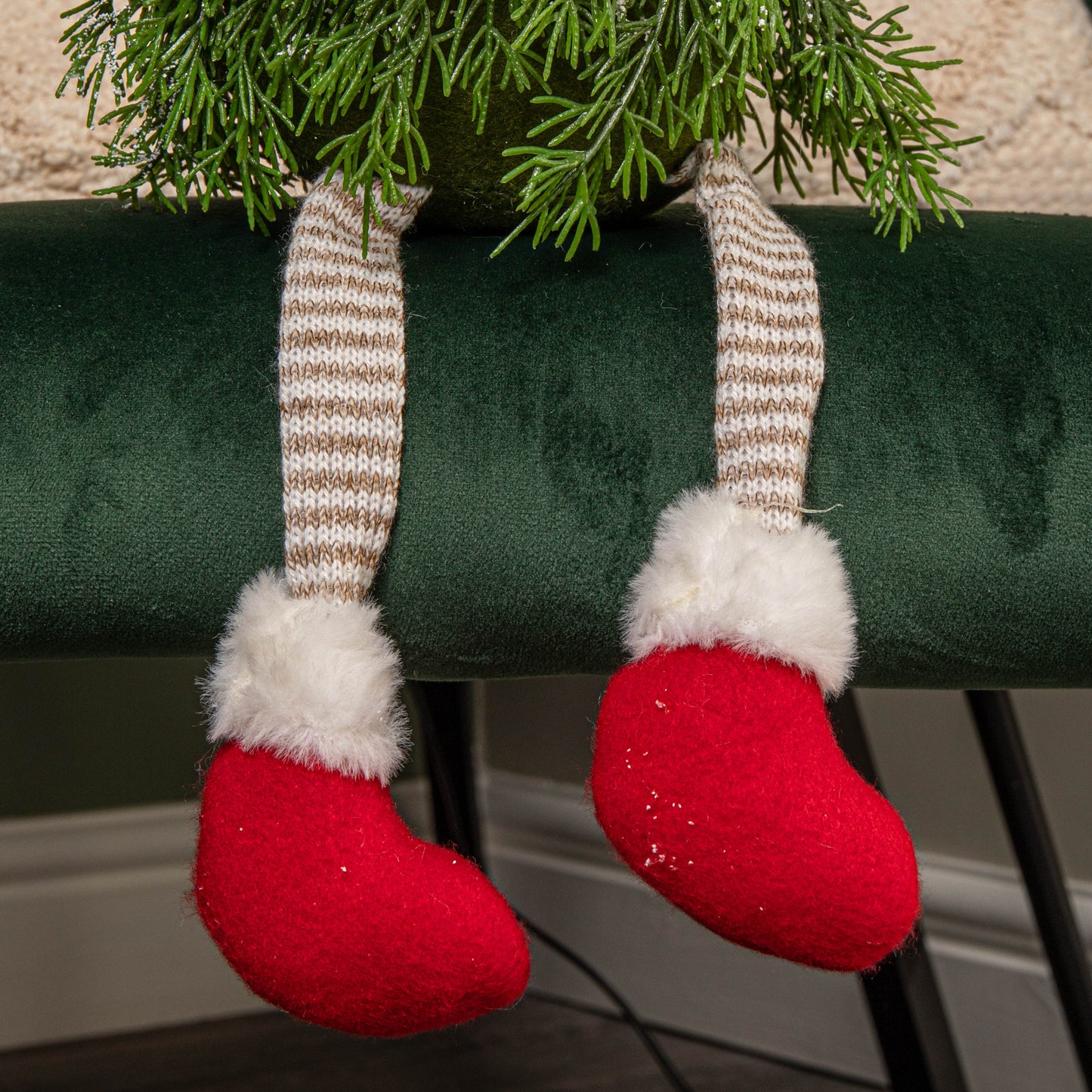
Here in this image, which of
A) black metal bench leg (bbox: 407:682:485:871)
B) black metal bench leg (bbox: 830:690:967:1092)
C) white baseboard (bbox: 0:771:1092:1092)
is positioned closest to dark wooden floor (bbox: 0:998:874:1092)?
white baseboard (bbox: 0:771:1092:1092)

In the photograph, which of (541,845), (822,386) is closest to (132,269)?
(822,386)

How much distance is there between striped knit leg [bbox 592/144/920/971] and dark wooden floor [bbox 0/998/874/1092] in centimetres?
63

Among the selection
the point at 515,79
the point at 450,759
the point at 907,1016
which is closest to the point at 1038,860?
the point at 907,1016

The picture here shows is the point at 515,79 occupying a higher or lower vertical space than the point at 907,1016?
higher

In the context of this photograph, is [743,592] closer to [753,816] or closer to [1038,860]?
[753,816]

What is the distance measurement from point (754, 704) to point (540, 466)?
3.8 inches

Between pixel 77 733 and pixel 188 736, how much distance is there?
95mm

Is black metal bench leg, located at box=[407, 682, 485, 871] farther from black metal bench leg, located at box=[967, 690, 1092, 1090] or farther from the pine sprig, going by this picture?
the pine sprig

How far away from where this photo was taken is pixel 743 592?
0.31 metres

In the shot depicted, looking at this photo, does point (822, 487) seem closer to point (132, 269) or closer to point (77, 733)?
point (132, 269)

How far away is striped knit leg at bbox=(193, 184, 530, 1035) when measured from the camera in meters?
0.30

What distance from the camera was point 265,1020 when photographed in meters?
0.92

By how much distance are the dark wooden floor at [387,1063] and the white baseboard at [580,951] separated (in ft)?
0.09

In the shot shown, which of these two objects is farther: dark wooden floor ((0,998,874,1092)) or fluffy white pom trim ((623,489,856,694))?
dark wooden floor ((0,998,874,1092))
